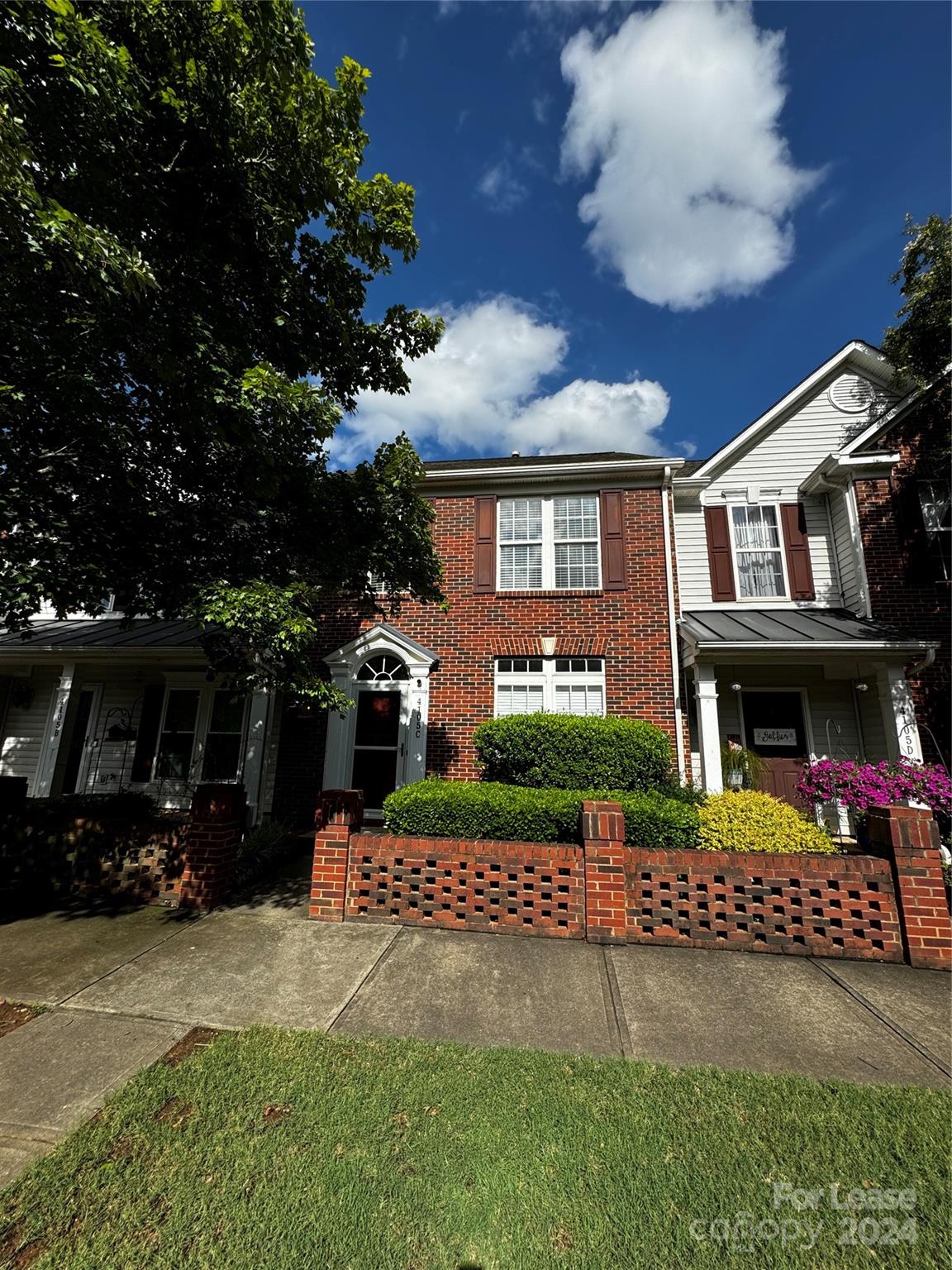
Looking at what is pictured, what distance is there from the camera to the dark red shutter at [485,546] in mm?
10336

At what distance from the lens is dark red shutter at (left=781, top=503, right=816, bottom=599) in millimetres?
10539

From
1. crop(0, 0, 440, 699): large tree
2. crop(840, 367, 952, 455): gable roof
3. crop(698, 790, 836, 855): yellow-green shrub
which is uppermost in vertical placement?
crop(840, 367, 952, 455): gable roof

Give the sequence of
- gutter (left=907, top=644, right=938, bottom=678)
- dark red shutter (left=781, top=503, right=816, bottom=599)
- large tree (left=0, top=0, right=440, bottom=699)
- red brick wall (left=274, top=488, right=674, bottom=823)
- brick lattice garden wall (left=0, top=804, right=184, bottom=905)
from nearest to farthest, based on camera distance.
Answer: large tree (left=0, top=0, right=440, bottom=699)
brick lattice garden wall (left=0, top=804, right=184, bottom=905)
gutter (left=907, top=644, right=938, bottom=678)
red brick wall (left=274, top=488, right=674, bottom=823)
dark red shutter (left=781, top=503, right=816, bottom=599)

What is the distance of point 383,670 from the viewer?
9914 mm

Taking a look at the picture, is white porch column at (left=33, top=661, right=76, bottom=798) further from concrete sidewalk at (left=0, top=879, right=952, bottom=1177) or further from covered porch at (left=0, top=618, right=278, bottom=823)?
concrete sidewalk at (left=0, top=879, right=952, bottom=1177)

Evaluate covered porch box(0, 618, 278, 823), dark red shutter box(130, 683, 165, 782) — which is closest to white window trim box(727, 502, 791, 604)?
covered porch box(0, 618, 278, 823)

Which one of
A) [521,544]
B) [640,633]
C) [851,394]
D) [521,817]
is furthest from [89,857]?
[851,394]

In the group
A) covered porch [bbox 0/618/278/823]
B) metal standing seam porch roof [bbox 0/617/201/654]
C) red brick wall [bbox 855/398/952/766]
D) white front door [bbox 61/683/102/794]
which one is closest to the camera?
red brick wall [bbox 855/398/952/766]

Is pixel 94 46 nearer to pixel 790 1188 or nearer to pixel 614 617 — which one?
pixel 790 1188

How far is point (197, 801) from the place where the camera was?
19.1 feet

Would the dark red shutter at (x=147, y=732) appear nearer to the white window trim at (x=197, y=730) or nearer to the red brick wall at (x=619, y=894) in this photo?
the white window trim at (x=197, y=730)

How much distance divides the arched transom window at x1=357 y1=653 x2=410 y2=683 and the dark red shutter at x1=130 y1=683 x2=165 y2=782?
16.1 feet

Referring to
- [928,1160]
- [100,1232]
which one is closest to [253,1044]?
[100,1232]

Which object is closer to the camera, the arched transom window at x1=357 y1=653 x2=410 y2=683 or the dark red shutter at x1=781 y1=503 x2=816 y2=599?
the arched transom window at x1=357 y1=653 x2=410 y2=683
